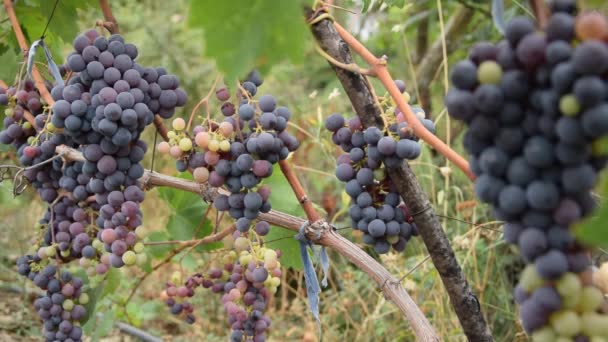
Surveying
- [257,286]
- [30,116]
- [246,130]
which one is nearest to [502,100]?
[246,130]

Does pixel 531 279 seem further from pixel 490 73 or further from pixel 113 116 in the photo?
pixel 113 116

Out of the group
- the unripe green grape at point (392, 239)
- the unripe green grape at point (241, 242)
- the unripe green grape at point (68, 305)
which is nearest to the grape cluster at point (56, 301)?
the unripe green grape at point (68, 305)

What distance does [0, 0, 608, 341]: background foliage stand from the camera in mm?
458

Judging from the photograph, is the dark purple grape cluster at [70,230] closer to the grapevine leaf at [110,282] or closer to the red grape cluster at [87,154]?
the red grape cluster at [87,154]

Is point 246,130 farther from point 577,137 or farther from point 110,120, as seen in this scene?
point 577,137

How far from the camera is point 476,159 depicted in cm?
49

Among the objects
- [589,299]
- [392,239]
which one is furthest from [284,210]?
[589,299]

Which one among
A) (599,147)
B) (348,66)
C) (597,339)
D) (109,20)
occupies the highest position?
(109,20)

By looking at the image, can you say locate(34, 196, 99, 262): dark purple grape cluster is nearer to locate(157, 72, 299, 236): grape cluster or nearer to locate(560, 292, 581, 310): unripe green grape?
locate(157, 72, 299, 236): grape cluster

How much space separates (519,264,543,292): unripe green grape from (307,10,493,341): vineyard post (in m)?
0.28

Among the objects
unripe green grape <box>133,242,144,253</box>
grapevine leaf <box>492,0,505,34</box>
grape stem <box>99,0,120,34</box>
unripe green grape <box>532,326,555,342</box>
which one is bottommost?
unripe green grape <box>532,326,555,342</box>

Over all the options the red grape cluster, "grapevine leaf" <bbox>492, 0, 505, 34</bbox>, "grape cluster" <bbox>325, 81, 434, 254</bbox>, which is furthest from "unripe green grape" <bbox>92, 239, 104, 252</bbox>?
"grapevine leaf" <bbox>492, 0, 505, 34</bbox>

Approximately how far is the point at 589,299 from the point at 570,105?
0.50 ft

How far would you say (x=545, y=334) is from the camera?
47 cm
